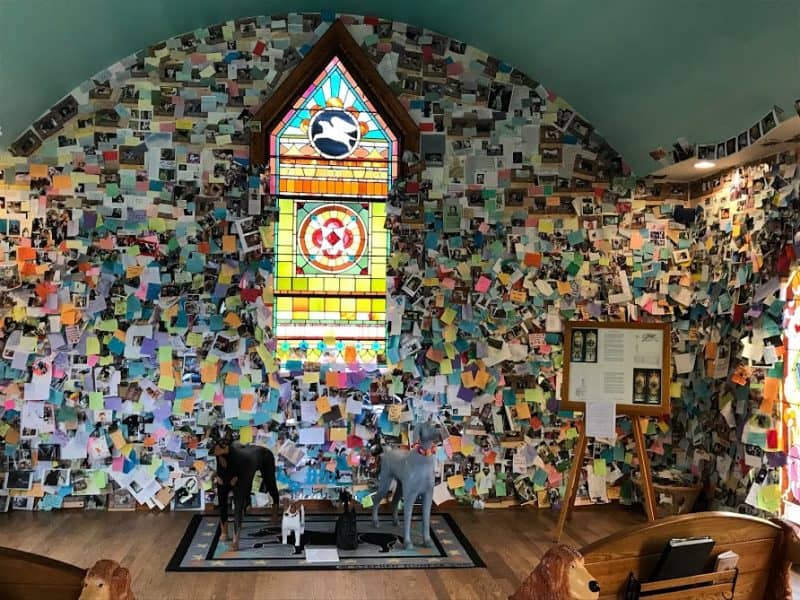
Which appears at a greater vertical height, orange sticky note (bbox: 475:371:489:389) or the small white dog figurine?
orange sticky note (bbox: 475:371:489:389)

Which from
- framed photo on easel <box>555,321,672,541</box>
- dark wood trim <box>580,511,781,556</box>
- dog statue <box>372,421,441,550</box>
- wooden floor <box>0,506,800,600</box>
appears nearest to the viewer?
dark wood trim <box>580,511,781,556</box>

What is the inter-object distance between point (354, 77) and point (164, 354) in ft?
6.99

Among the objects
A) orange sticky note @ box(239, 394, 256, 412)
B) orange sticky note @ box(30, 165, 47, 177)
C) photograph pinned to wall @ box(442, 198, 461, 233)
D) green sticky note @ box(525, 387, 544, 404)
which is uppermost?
orange sticky note @ box(30, 165, 47, 177)

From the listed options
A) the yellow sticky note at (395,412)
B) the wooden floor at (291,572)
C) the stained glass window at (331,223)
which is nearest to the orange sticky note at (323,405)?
the stained glass window at (331,223)

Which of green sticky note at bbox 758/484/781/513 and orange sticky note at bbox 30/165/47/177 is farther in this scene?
orange sticky note at bbox 30/165/47/177

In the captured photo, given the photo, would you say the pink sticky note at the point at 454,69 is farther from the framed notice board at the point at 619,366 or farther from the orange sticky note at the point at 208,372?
the orange sticky note at the point at 208,372

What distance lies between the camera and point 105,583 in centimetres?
130

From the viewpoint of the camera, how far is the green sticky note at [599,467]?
4723mm

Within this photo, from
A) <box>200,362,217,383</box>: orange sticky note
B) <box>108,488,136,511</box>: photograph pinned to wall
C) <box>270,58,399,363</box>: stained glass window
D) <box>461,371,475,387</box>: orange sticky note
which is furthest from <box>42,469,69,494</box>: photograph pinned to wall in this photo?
<box>461,371,475,387</box>: orange sticky note

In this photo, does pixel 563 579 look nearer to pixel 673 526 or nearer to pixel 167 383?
pixel 673 526

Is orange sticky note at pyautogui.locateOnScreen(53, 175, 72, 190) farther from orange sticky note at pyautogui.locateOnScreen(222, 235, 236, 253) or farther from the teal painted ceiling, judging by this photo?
orange sticky note at pyautogui.locateOnScreen(222, 235, 236, 253)

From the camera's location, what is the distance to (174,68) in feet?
14.8

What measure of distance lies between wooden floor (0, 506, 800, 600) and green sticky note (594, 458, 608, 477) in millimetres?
220

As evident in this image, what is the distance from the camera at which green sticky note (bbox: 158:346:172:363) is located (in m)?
4.43
